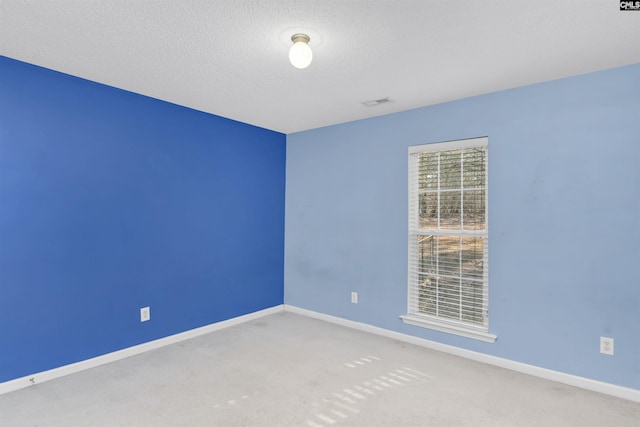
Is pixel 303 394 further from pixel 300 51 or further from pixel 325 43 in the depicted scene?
pixel 325 43

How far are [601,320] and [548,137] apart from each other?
4.70ft

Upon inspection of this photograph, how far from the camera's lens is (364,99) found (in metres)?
3.20

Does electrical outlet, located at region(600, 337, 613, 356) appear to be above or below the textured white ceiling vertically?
below

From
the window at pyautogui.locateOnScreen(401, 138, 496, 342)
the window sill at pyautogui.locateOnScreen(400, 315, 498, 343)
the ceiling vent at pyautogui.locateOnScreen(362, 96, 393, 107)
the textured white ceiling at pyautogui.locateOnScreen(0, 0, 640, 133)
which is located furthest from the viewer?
the ceiling vent at pyautogui.locateOnScreen(362, 96, 393, 107)

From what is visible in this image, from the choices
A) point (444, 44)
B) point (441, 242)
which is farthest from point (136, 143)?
point (441, 242)

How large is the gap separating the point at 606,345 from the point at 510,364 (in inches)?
27.0

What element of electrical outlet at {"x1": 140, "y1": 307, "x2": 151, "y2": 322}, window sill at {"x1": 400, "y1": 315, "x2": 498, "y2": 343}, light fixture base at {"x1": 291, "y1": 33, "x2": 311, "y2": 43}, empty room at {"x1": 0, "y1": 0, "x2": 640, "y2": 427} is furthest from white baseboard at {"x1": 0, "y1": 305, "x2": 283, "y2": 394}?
light fixture base at {"x1": 291, "y1": 33, "x2": 311, "y2": 43}

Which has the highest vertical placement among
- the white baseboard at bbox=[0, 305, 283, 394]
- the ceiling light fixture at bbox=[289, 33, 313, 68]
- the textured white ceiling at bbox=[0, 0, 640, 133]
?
the textured white ceiling at bbox=[0, 0, 640, 133]

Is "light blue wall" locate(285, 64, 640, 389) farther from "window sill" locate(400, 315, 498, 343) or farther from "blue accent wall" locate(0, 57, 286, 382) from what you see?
"blue accent wall" locate(0, 57, 286, 382)

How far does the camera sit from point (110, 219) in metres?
2.92

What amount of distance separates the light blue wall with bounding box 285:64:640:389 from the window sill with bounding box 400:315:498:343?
6 centimetres

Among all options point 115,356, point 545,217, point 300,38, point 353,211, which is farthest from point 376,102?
point 115,356

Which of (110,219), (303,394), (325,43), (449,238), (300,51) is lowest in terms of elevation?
(303,394)

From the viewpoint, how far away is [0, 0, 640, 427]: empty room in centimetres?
206
